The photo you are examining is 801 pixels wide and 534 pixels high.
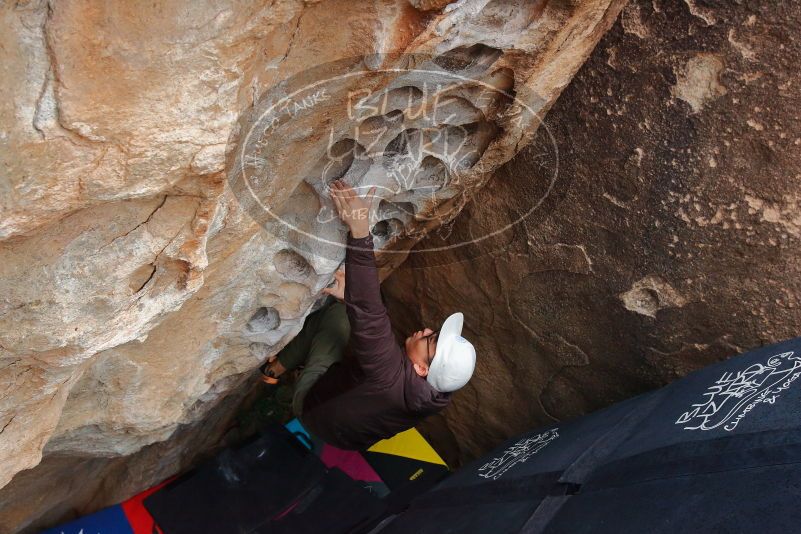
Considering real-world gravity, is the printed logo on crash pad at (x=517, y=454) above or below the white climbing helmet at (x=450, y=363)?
below

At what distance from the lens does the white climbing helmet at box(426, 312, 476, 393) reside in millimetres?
1485

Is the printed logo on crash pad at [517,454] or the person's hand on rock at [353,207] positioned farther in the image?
the printed logo on crash pad at [517,454]

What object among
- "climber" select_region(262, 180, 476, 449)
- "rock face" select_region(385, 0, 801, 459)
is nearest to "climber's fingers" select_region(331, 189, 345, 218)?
"climber" select_region(262, 180, 476, 449)

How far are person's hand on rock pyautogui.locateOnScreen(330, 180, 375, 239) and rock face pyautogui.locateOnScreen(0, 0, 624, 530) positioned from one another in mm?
23

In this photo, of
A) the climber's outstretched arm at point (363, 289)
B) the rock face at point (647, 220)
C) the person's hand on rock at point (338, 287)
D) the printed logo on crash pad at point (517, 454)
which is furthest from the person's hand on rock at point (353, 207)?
the printed logo on crash pad at point (517, 454)

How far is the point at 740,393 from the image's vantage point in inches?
46.2

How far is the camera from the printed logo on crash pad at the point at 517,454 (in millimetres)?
1566

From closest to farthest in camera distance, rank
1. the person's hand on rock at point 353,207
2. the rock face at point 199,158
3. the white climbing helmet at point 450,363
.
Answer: the rock face at point 199,158 < the person's hand on rock at point 353,207 < the white climbing helmet at point 450,363

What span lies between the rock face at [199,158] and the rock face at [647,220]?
0.29 ft

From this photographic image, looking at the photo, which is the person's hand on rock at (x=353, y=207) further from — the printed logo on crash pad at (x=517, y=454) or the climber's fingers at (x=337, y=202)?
the printed logo on crash pad at (x=517, y=454)

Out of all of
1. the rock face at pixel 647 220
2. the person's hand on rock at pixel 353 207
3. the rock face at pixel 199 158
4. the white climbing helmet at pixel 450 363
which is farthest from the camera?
the white climbing helmet at pixel 450 363

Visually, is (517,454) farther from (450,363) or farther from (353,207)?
(353,207)

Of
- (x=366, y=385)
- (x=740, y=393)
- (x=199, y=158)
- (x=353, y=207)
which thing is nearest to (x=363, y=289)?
(x=353, y=207)

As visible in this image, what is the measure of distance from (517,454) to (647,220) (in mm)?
651
